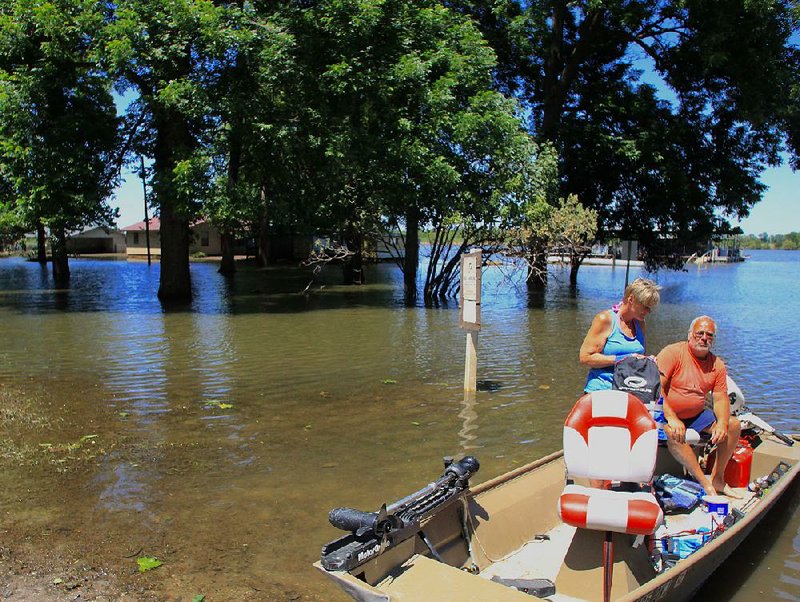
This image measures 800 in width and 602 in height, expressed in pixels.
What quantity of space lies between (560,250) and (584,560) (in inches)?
680

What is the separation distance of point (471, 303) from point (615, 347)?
4.59m

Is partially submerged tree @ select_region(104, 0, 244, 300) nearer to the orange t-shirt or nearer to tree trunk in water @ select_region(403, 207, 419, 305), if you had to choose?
tree trunk in water @ select_region(403, 207, 419, 305)

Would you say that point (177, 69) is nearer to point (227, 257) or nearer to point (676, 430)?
point (676, 430)

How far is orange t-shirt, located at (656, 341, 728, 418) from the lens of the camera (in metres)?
5.98

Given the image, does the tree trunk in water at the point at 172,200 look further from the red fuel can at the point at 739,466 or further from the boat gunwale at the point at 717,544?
the boat gunwale at the point at 717,544

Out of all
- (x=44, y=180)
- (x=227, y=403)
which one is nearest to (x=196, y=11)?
(x=44, y=180)

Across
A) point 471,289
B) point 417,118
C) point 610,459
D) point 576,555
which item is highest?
point 417,118

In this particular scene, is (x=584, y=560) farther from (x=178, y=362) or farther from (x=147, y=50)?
(x=147, y=50)

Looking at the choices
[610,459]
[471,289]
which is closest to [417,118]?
[471,289]

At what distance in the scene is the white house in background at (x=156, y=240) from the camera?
62.8 metres

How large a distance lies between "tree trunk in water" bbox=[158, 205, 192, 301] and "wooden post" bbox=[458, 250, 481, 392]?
47.3ft

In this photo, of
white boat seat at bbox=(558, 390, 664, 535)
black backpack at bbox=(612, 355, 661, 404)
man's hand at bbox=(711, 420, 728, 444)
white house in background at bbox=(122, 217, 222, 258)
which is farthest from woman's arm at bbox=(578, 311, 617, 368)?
white house in background at bbox=(122, 217, 222, 258)

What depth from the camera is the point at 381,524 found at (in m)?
4.09

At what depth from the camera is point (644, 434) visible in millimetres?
4234
